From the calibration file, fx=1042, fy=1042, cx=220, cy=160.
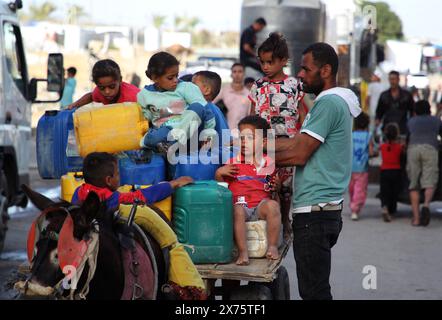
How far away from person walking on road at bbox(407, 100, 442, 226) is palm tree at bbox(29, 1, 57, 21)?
75.5 meters

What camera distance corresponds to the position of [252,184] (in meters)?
7.07

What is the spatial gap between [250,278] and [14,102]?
6635 millimetres

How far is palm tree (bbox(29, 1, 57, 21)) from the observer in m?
88.8

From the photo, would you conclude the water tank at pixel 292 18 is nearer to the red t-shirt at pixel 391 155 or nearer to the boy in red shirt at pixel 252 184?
the red t-shirt at pixel 391 155

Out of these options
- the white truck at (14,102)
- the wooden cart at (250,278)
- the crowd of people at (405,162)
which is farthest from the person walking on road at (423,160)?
the wooden cart at (250,278)

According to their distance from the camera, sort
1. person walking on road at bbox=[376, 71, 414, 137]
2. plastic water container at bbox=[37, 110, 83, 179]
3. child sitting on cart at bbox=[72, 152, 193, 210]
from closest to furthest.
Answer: child sitting on cart at bbox=[72, 152, 193, 210]
plastic water container at bbox=[37, 110, 83, 179]
person walking on road at bbox=[376, 71, 414, 137]

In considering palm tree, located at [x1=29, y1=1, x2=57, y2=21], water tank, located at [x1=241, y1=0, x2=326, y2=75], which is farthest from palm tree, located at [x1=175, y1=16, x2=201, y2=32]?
water tank, located at [x1=241, y1=0, x2=326, y2=75]

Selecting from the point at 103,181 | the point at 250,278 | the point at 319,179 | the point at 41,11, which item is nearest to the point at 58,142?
the point at 103,181

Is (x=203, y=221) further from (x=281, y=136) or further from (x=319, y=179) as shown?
(x=281, y=136)

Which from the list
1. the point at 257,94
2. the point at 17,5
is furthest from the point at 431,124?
the point at 257,94

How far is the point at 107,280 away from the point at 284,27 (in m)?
21.0

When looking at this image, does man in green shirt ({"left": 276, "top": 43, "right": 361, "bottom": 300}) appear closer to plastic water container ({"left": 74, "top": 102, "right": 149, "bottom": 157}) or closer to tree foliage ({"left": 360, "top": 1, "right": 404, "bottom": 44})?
plastic water container ({"left": 74, "top": 102, "right": 149, "bottom": 157})

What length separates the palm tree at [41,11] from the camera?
88812 mm

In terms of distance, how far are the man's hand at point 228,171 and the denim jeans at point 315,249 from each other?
2.43ft
